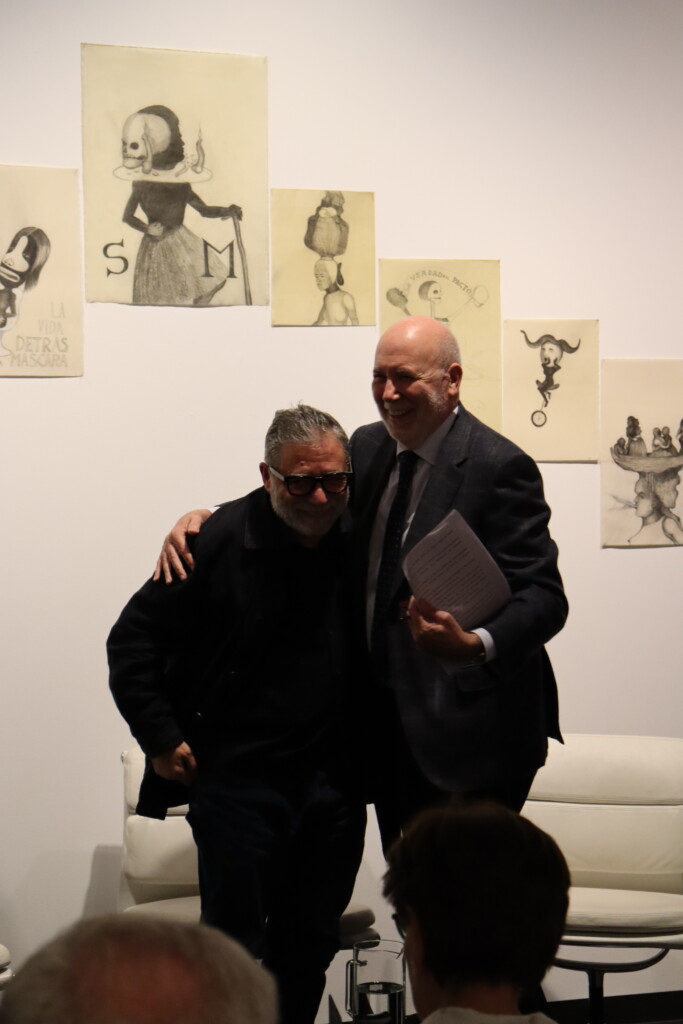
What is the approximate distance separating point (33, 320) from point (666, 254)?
79.7 inches

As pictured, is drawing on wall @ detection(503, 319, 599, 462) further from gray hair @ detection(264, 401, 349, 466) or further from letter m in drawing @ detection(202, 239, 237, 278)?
gray hair @ detection(264, 401, 349, 466)

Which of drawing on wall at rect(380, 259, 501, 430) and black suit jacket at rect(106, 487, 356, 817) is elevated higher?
drawing on wall at rect(380, 259, 501, 430)

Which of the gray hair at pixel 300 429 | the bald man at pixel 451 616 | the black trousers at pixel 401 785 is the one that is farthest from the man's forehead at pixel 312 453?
the black trousers at pixel 401 785

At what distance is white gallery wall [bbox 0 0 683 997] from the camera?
357 centimetres

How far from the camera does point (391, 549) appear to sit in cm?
272

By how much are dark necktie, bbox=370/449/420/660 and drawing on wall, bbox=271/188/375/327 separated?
1097 millimetres

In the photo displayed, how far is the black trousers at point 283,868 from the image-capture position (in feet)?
8.78

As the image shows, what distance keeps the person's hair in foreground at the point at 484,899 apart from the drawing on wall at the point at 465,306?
235cm

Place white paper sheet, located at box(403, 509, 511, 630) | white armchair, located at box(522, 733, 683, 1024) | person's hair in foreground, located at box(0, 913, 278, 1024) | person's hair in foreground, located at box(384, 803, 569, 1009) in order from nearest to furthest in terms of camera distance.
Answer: person's hair in foreground, located at box(0, 913, 278, 1024) < person's hair in foreground, located at box(384, 803, 569, 1009) < white paper sheet, located at box(403, 509, 511, 630) < white armchair, located at box(522, 733, 683, 1024)

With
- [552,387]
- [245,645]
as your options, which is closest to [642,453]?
[552,387]

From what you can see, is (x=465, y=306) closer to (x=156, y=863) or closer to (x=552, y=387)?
(x=552, y=387)

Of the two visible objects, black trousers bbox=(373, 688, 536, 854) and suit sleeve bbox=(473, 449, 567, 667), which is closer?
suit sleeve bbox=(473, 449, 567, 667)

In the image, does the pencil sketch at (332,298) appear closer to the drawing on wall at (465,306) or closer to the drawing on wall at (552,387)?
the drawing on wall at (465,306)

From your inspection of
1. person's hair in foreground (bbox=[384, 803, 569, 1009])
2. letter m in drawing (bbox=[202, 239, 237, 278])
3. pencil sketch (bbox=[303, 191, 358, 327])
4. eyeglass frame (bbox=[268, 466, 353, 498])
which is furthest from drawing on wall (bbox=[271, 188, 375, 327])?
person's hair in foreground (bbox=[384, 803, 569, 1009])
